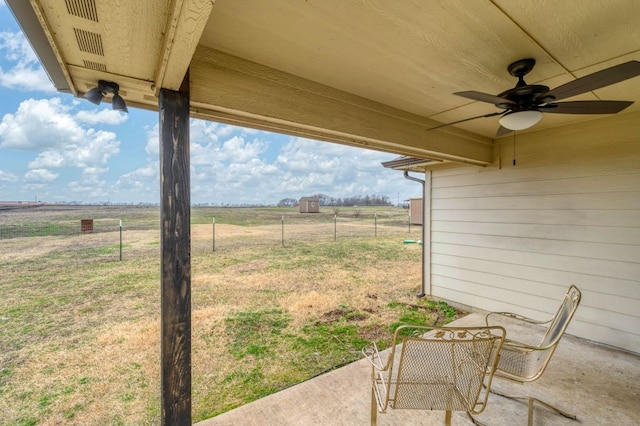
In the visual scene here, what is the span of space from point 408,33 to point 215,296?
4.45m

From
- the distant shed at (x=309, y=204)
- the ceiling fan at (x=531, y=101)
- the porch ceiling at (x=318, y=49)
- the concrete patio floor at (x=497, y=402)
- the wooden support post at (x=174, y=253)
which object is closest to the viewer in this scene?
the porch ceiling at (x=318, y=49)

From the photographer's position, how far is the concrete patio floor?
5.77 feet

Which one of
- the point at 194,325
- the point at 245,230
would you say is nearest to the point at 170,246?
the point at 194,325

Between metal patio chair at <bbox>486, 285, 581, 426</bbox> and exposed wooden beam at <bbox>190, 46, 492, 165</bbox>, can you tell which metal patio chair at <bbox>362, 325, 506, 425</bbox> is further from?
exposed wooden beam at <bbox>190, 46, 492, 165</bbox>

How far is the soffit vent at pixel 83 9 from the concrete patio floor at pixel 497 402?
2.13m

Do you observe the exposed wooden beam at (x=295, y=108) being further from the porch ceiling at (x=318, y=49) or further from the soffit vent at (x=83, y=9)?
the soffit vent at (x=83, y=9)

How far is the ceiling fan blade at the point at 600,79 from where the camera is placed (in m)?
1.18

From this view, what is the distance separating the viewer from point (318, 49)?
1.51m

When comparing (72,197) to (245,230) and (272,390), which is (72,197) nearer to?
(272,390)

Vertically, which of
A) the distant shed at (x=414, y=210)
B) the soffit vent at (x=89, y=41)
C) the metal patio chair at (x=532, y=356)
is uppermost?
the soffit vent at (x=89, y=41)

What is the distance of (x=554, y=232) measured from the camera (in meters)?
3.08


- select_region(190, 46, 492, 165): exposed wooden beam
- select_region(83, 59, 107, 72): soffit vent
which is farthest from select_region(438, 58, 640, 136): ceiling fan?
select_region(83, 59, 107, 72): soffit vent

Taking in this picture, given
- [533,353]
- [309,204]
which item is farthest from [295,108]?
[309,204]

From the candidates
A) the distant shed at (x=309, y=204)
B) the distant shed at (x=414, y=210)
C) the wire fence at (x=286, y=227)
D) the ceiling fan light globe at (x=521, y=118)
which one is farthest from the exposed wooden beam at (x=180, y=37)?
the distant shed at (x=309, y=204)
